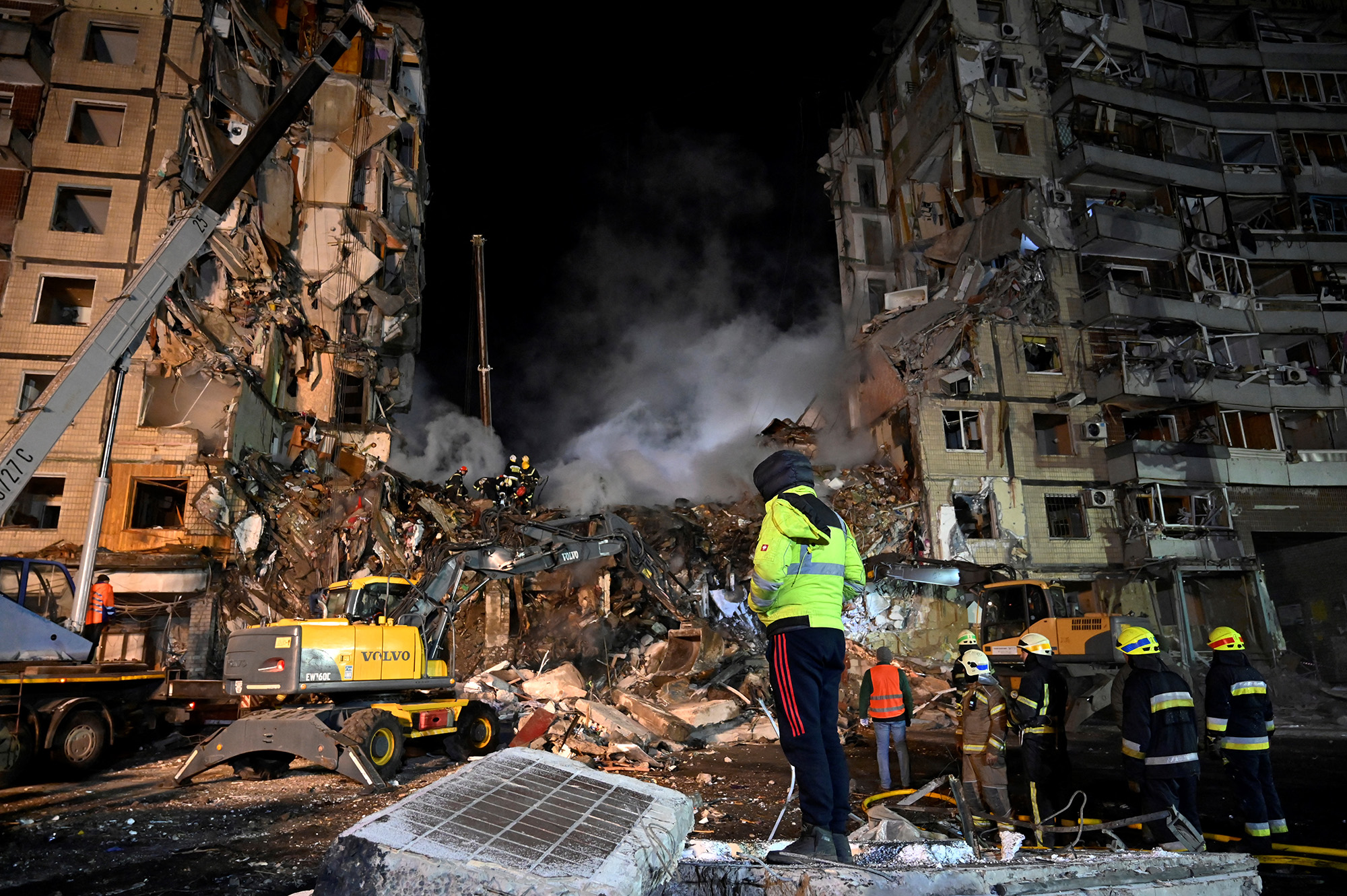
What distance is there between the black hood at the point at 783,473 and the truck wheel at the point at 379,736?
7407mm

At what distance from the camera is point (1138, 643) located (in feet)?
19.1

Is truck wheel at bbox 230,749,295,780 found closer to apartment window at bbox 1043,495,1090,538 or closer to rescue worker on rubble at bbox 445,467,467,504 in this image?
rescue worker on rubble at bbox 445,467,467,504

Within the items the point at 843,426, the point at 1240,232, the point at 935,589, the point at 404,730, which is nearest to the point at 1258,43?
the point at 1240,232

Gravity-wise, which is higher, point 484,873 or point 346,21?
point 346,21

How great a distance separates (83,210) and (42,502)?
28.1 ft

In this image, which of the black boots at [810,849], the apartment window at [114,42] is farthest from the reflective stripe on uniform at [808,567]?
the apartment window at [114,42]

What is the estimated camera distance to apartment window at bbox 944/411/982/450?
24766 mm

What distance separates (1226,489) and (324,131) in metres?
33.6

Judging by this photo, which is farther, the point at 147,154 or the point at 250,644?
the point at 147,154

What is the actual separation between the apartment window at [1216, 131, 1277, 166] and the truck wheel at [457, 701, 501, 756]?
1296 inches

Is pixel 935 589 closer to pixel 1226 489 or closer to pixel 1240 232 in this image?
pixel 1226 489

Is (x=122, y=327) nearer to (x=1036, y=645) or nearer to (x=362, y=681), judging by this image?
(x=362, y=681)

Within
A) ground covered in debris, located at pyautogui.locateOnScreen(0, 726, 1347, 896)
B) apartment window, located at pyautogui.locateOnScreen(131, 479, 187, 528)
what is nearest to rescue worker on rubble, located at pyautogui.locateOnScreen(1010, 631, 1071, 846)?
ground covered in debris, located at pyautogui.locateOnScreen(0, 726, 1347, 896)

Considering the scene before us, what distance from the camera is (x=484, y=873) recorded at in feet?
6.93
